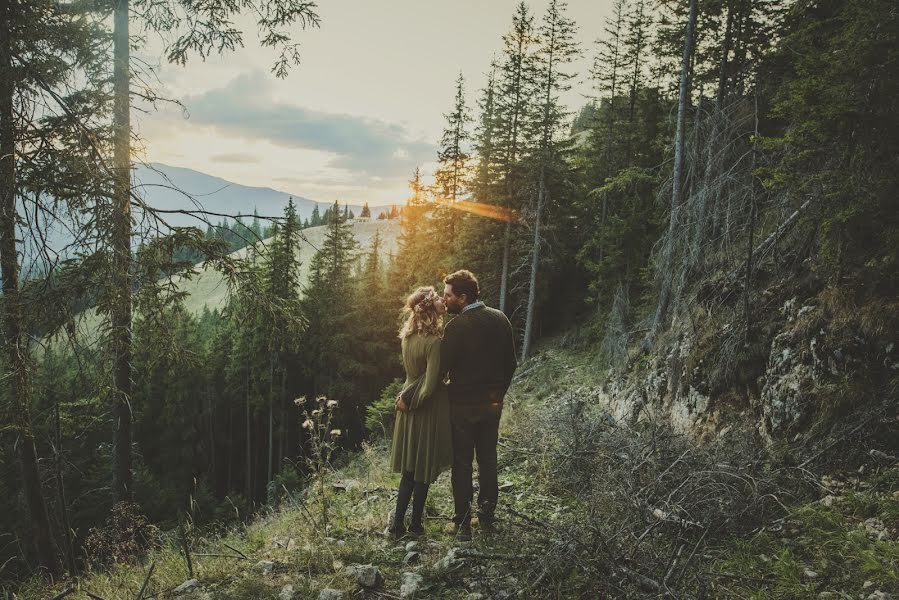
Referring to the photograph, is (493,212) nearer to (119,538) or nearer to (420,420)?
(420,420)

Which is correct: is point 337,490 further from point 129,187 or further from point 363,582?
point 129,187

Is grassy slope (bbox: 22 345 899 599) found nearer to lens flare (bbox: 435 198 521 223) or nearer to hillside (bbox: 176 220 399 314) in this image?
lens flare (bbox: 435 198 521 223)

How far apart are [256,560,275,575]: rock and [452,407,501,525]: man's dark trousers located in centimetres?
171

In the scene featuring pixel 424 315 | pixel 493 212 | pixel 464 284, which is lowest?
pixel 424 315

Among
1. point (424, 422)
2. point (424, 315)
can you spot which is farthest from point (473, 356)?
point (424, 422)

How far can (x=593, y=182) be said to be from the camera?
2566 cm

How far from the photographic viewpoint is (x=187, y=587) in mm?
3916

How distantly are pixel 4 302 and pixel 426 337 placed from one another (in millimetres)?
3431

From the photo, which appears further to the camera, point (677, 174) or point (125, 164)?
point (677, 174)

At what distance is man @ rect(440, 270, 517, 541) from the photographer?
4422 mm

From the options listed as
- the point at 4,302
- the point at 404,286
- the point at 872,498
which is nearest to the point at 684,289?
the point at 872,498

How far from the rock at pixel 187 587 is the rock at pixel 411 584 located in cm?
179

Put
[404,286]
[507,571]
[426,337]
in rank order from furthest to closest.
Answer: [404,286] < [426,337] < [507,571]

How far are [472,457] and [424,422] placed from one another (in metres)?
0.58
